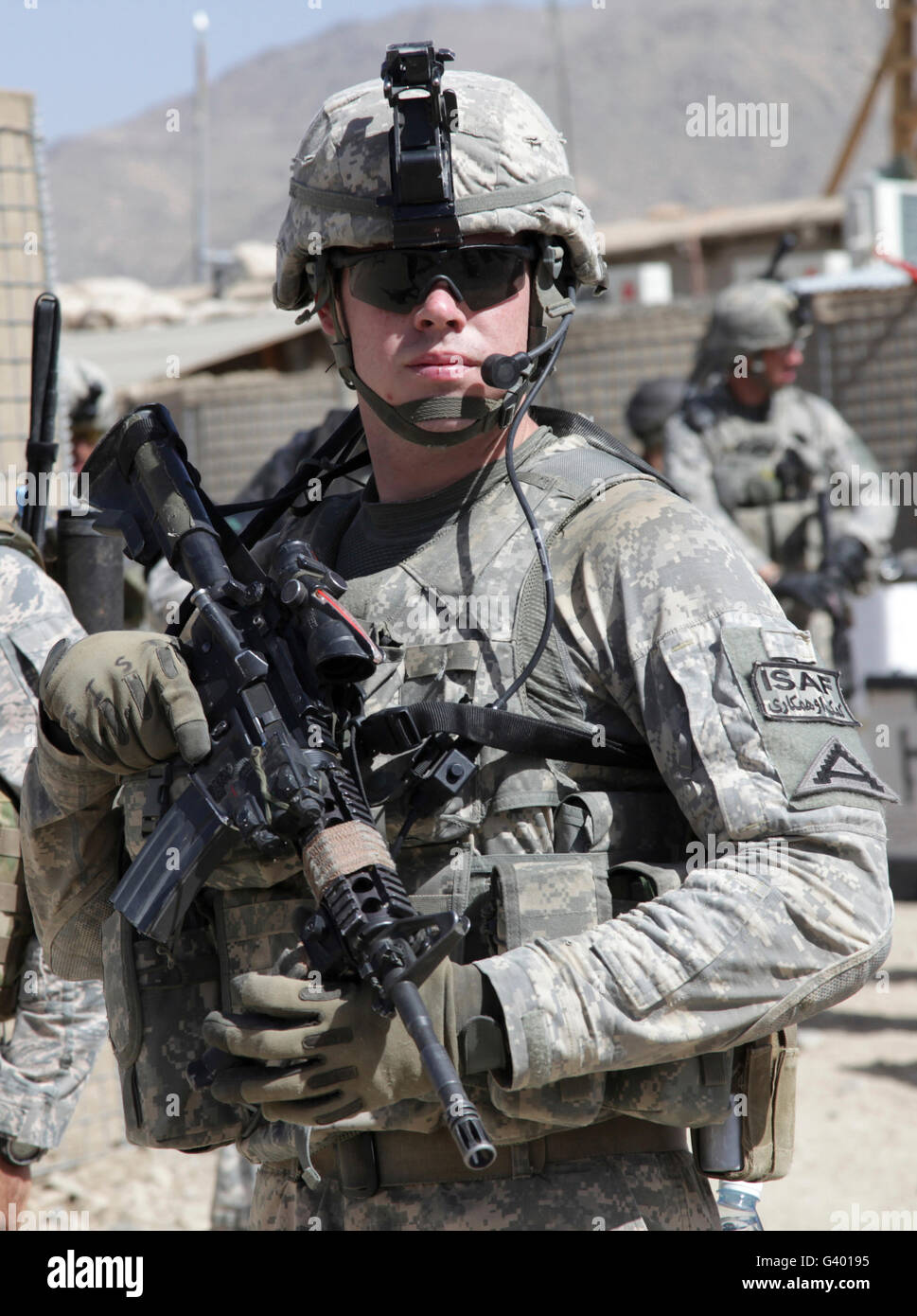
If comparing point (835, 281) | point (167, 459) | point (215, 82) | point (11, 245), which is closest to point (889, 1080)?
point (11, 245)

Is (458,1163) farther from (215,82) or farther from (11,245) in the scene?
(215,82)

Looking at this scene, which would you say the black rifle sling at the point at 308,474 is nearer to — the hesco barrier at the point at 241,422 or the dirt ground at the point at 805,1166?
the dirt ground at the point at 805,1166

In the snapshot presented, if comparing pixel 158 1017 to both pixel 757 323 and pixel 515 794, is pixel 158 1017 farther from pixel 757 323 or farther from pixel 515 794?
pixel 757 323

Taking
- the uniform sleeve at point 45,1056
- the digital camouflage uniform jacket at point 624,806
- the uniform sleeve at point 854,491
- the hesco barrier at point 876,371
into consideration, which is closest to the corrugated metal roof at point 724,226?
the hesco barrier at point 876,371

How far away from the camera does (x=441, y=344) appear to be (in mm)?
2115

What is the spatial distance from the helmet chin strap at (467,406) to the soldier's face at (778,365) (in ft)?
18.9

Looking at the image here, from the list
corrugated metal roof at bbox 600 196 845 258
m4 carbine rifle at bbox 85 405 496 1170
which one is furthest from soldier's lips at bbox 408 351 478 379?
corrugated metal roof at bbox 600 196 845 258

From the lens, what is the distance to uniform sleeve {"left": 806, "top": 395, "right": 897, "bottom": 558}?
7.57 m

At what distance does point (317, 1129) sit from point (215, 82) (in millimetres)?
158692

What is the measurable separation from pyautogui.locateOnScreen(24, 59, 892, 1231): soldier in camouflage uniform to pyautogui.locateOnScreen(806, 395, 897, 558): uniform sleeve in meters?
5.46

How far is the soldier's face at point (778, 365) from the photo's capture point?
785 cm

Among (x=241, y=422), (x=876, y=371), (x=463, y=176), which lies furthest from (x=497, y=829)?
(x=241, y=422)

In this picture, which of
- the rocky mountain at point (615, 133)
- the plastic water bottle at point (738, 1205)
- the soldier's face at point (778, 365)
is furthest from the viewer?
the rocky mountain at point (615, 133)

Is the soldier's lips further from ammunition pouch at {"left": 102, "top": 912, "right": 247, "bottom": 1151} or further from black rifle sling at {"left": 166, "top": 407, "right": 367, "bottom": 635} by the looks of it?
ammunition pouch at {"left": 102, "top": 912, "right": 247, "bottom": 1151}
